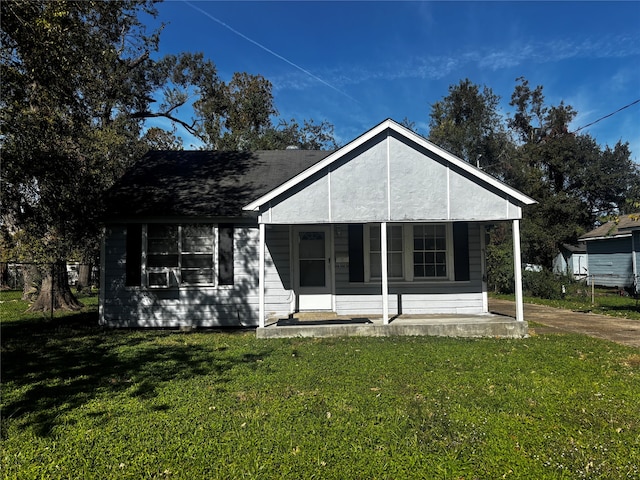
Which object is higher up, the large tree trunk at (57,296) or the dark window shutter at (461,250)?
the dark window shutter at (461,250)

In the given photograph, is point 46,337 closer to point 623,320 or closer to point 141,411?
point 141,411

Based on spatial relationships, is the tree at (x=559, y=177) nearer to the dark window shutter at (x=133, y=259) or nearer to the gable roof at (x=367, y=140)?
the gable roof at (x=367, y=140)

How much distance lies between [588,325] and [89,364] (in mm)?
11149

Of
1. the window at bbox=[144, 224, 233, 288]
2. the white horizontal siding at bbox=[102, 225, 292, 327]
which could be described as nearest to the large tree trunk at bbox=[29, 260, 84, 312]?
A: the white horizontal siding at bbox=[102, 225, 292, 327]

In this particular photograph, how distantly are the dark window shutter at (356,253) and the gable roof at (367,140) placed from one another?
2.15 metres

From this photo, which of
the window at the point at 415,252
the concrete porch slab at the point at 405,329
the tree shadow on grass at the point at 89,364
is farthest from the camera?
the window at the point at 415,252

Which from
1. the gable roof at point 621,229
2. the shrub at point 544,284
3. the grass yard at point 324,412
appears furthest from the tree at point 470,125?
the grass yard at point 324,412

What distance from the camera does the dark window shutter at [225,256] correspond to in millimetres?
10164

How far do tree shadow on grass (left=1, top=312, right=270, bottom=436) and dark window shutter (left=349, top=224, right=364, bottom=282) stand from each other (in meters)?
3.59

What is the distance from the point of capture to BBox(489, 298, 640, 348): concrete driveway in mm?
8797

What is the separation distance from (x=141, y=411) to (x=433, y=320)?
6616 mm

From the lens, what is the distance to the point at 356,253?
1023cm

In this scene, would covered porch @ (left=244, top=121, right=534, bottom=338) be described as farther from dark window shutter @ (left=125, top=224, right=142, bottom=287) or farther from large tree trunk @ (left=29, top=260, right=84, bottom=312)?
large tree trunk @ (left=29, top=260, right=84, bottom=312)

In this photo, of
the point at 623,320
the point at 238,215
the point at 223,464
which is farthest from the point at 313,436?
the point at 623,320
